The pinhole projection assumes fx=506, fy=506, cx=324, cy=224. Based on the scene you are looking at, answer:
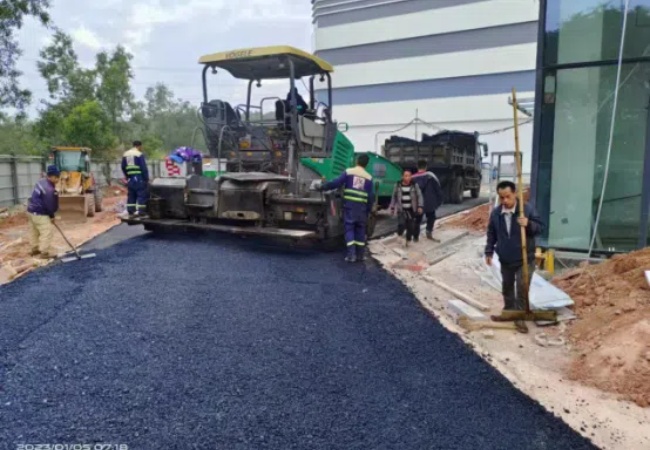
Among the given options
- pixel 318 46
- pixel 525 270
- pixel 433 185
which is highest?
pixel 318 46

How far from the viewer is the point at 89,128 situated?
51.0ft

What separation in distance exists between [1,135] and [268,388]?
32822 millimetres

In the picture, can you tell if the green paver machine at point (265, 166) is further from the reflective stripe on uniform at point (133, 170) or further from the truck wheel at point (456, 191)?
the truck wheel at point (456, 191)

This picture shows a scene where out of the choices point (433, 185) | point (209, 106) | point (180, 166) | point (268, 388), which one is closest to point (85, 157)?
point (180, 166)

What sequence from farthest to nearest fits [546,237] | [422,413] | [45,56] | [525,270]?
[45,56] < [546,237] < [525,270] < [422,413]

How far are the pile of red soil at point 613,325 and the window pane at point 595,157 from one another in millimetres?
860

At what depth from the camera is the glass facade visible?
17.5 ft

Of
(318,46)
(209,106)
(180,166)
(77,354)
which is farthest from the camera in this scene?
(318,46)

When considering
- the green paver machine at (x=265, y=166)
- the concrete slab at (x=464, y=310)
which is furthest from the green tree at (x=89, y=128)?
the concrete slab at (x=464, y=310)

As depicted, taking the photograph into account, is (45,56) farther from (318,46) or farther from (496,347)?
(318,46)

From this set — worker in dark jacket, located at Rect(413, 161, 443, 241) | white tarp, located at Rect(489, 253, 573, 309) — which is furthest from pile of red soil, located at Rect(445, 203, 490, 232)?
white tarp, located at Rect(489, 253, 573, 309)

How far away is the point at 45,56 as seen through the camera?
1587cm

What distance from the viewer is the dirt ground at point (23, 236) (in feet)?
19.9

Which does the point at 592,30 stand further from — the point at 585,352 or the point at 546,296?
the point at 585,352
